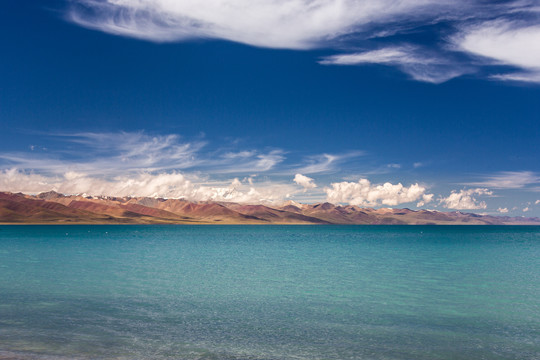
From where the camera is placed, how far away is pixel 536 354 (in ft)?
54.6

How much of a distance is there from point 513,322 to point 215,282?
70.0 ft

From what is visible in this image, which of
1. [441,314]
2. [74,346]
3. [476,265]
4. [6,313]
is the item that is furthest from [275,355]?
[476,265]

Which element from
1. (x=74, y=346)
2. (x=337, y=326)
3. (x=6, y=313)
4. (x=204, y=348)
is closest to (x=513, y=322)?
(x=337, y=326)

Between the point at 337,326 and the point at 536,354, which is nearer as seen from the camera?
the point at 536,354

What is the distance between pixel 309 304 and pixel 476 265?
33.3 meters

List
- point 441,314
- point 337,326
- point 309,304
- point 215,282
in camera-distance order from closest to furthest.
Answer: point 337,326
point 441,314
point 309,304
point 215,282

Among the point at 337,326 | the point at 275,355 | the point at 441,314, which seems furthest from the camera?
the point at 441,314

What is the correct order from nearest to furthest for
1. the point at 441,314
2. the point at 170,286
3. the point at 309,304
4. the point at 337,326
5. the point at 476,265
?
the point at 337,326 < the point at 441,314 < the point at 309,304 < the point at 170,286 < the point at 476,265

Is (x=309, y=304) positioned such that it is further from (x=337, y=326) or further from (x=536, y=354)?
(x=536, y=354)

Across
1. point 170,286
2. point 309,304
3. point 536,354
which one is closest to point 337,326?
point 309,304

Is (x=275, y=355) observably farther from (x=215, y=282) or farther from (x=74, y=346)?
(x=215, y=282)

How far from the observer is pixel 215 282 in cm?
3516

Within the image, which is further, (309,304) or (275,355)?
(309,304)

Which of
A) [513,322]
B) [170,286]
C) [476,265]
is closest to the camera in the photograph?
[513,322]
